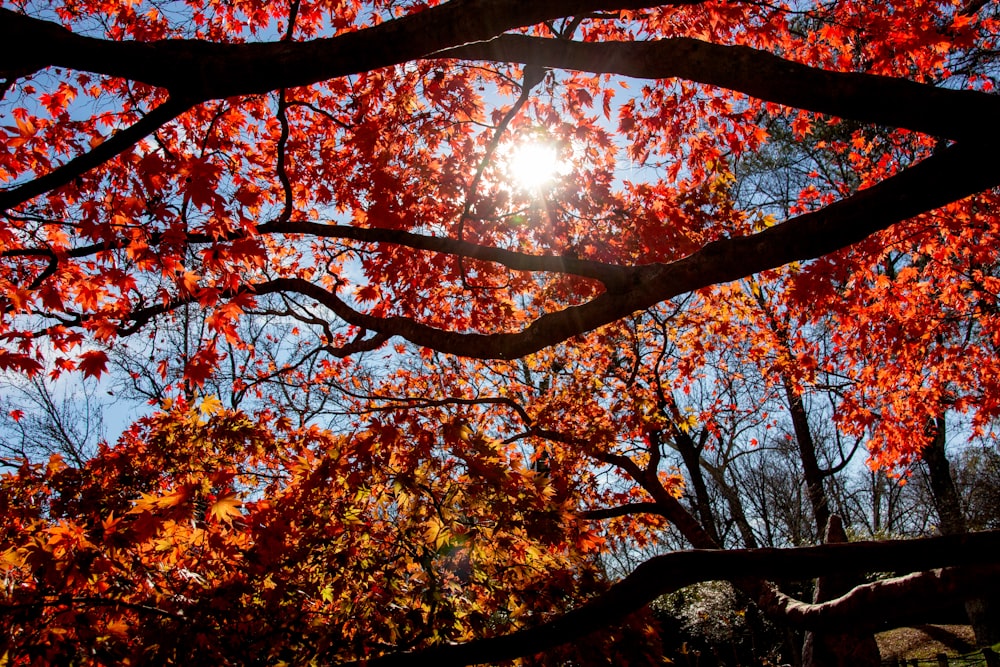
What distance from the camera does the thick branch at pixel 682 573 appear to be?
2.49 meters

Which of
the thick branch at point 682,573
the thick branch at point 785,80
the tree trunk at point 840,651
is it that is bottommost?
the tree trunk at point 840,651

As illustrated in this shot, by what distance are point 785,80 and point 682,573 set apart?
237cm

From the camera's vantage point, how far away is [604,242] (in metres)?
7.98

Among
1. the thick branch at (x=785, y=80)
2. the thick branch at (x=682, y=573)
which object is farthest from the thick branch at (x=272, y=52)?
the thick branch at (x=682, y=573)

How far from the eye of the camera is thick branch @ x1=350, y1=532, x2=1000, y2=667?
8.16ft

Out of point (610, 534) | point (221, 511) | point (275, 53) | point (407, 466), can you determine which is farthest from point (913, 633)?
point (275, 53)

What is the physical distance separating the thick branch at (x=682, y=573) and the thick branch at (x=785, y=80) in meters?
1.87

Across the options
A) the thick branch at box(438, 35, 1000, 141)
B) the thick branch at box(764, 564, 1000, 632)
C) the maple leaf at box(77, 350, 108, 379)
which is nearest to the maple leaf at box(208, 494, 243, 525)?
the maple leaf at box(77, 350, 108, 379)

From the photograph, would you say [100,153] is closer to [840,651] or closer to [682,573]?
[682,573]

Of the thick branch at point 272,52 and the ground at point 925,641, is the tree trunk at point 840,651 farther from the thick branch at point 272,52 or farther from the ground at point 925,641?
the ground at point 925,641

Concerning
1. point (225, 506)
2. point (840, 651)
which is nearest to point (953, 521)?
point (840, 651)

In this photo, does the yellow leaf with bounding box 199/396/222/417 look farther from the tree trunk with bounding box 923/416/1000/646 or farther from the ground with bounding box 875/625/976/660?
the ground with bounding box 875/625/976/660

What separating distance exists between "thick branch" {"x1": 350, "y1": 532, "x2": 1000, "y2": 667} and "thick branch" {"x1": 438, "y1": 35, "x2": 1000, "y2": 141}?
1.87 metres

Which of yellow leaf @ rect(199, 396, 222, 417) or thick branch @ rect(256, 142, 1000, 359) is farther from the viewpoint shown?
yellow leaf @ rect(199, 396, 222, 417)
